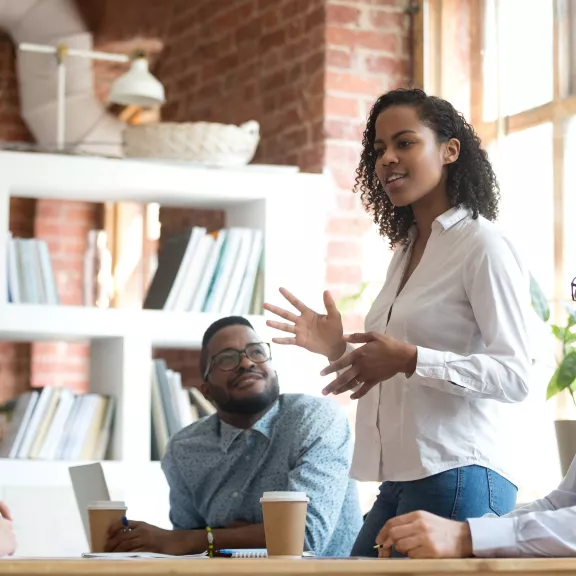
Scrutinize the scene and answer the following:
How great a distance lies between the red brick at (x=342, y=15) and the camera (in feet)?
13.1

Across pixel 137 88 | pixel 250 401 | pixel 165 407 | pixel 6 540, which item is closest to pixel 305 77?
pixel 137 88

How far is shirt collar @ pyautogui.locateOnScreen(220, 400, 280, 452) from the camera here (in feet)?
8.93

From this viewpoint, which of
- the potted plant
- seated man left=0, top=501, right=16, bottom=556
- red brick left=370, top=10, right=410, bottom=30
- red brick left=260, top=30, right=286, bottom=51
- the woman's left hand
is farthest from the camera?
red brick left=260, top=30, right=286, bottom=51

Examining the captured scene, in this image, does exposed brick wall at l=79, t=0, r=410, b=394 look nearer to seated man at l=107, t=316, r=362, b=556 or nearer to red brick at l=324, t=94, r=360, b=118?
red brick at l=324, t=94, r=360, b=118

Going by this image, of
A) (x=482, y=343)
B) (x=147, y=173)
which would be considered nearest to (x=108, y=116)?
(x=147, y=173)

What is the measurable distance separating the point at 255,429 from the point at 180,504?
28 centimetres

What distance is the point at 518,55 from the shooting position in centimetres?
372

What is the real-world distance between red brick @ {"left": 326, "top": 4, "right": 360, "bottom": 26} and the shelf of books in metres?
0.55

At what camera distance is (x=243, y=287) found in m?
3.86

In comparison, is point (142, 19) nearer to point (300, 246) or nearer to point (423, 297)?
point (300, 246)

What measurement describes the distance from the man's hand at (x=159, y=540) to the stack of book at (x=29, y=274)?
52.9 inches

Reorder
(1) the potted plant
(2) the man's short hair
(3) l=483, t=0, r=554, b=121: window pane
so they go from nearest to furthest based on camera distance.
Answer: (1) the potted plant
(2) the man's short hair
(3) l=483, t=0, r=554, b=121: window pane

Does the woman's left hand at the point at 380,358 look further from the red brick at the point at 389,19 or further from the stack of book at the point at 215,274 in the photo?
the red brick at the point at 389,19


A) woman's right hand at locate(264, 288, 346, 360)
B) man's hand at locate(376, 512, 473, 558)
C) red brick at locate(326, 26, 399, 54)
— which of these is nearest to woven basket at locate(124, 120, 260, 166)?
red brick at locate(326, 26, 399, 54)
